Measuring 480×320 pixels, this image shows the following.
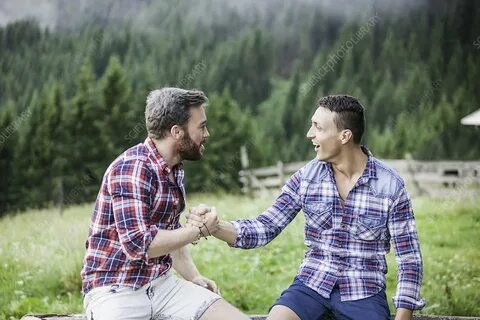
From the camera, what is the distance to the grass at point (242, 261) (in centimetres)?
524

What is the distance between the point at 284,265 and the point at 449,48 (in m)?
2.02

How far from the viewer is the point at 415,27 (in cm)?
573

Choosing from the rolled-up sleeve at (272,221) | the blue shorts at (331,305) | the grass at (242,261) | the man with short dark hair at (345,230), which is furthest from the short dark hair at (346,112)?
the grass at (242,261)

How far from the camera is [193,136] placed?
295 cm

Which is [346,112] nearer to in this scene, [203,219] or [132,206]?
[203,219]

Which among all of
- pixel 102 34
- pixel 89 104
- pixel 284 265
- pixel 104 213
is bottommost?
pixel 284 265

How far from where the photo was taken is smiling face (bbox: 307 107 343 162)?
299 centimetres

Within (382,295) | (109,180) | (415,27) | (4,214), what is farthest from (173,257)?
(415,27)

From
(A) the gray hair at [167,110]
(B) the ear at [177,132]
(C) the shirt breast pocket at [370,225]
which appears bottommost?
(C) the shirt breast pocket at [370,225]

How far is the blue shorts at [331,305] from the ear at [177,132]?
735 millimetres

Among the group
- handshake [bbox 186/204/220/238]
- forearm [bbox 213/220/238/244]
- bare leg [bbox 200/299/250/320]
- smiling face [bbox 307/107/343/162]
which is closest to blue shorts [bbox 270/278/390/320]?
bare leg [bbox 200/299/250/320]

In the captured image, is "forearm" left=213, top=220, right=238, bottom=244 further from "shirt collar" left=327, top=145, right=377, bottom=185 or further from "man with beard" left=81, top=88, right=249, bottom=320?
"shirt collar" left=327, top=145, right=377, bottom=185

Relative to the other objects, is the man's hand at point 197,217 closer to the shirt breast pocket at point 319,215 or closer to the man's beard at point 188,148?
the man's beard at point 188,148

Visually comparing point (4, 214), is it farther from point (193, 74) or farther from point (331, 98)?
point (331, 98)
